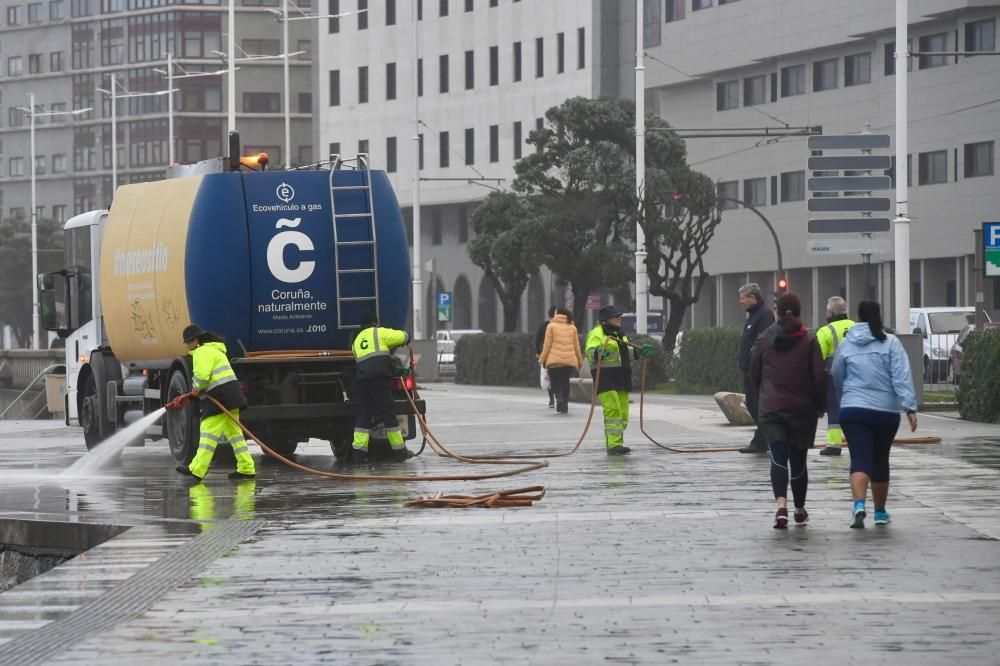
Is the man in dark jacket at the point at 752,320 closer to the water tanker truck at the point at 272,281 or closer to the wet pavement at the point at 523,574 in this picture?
the wet pavement at the point at 523,574

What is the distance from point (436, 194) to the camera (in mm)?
91688

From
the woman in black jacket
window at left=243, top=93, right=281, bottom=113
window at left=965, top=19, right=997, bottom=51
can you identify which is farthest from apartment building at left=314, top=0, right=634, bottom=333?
the woman in black jacket

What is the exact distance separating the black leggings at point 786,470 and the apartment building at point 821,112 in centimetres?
4391

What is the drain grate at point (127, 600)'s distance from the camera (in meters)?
8.80

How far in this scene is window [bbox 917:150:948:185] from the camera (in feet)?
214

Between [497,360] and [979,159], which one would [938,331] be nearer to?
[497,360]

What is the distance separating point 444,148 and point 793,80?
2224cm

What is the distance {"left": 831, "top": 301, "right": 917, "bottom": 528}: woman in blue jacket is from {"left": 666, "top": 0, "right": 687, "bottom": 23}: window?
6635 cm

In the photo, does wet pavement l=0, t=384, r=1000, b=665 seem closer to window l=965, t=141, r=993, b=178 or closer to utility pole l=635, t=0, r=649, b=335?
utility pole l=635, t=0, r=649, b=335

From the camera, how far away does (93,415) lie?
24.7 m

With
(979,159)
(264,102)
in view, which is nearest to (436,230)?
(264,102)

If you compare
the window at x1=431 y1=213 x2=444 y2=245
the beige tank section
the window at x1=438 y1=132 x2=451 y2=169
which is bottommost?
the beige tank section

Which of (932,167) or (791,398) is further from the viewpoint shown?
(932,167)

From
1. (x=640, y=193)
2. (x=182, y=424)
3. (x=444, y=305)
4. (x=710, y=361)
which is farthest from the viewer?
(x=444, y=305)
